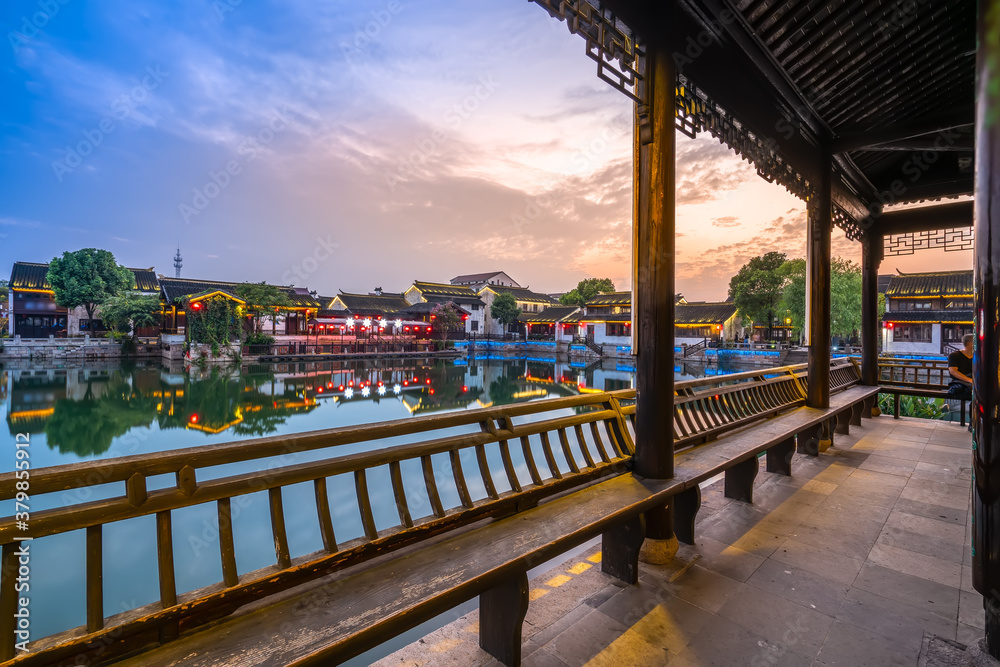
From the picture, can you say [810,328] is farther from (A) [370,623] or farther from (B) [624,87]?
(A) [370,623]

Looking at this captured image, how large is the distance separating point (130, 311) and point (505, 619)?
101ft

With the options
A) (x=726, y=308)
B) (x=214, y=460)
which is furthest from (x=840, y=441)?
(x=726, y=308)

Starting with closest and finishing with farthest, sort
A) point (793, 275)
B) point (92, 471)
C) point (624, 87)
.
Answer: point (92, 471)
point (624, 87)
point (793, 275)

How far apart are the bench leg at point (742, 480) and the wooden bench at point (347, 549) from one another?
1.22 m

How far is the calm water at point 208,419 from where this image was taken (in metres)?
4.93

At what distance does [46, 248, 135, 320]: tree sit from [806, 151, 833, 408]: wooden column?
108 ft

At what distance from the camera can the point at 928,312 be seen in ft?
81.8

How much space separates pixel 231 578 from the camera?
4.99 feet

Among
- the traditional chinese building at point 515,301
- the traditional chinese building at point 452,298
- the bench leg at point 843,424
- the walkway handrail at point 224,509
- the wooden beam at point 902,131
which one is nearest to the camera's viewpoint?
the walkway handrail at point 224,509

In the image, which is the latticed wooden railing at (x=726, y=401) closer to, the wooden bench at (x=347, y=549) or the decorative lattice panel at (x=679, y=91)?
the wooden bench at (x=347, y=549)

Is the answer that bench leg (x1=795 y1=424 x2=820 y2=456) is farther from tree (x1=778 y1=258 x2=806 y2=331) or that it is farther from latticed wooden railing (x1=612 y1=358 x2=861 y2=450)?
tree (x1=778 y1=258 x2=806 y2=331)

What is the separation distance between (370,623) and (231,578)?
497 mm

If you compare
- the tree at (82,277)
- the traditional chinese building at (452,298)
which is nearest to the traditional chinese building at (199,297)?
the tree at (82,277)

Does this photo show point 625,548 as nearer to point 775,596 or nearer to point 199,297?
point 775,596
